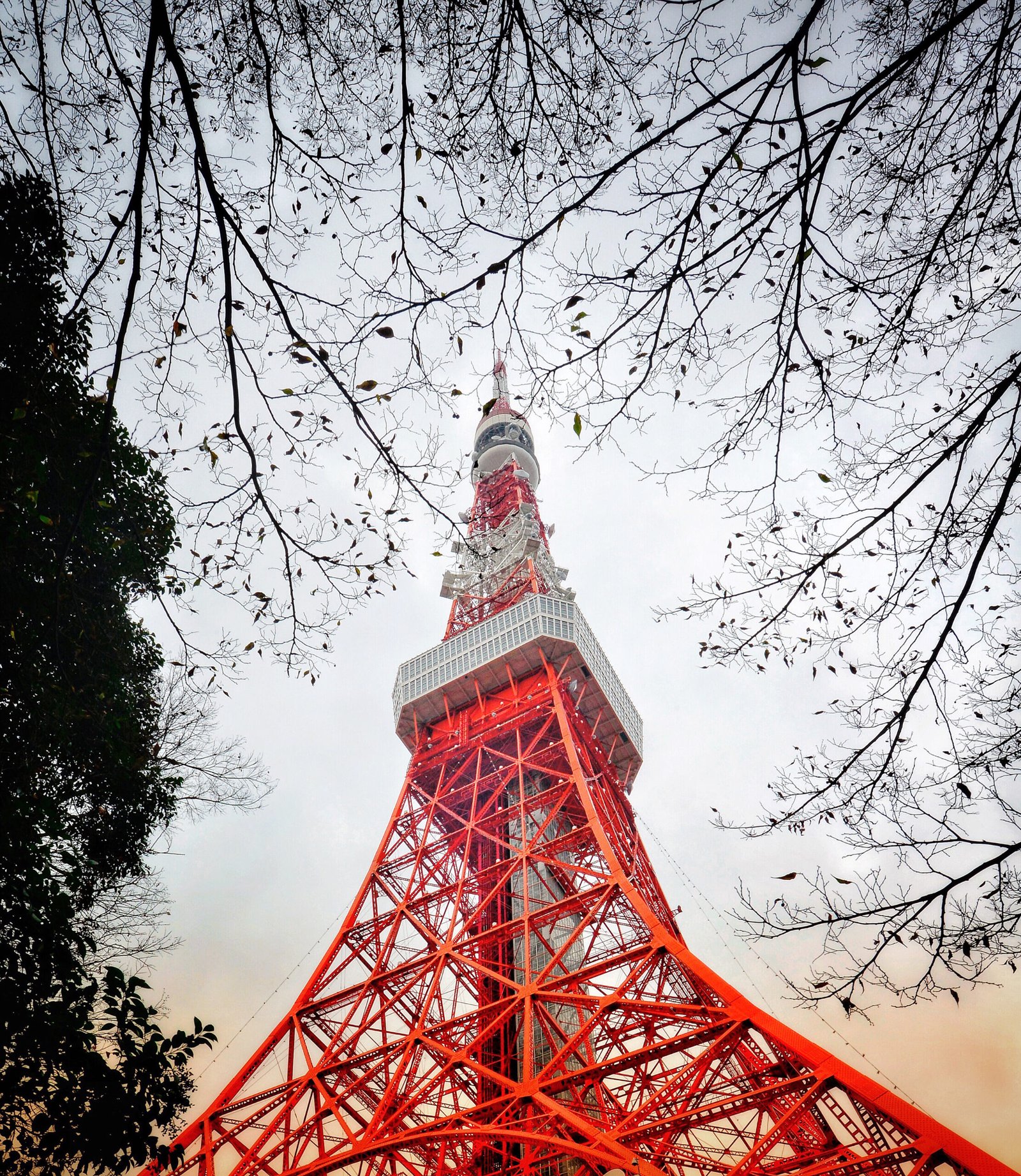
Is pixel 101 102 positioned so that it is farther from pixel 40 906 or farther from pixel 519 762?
pixel 519 762

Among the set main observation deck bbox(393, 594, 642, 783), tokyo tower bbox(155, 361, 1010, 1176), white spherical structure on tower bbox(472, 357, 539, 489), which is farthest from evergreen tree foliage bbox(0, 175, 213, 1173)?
white spherical structure on tower bbox(472, 357, 539, 489)

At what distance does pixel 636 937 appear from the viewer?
599 inches

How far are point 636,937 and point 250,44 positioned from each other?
14659 mm

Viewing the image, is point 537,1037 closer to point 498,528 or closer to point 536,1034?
point 536,1034

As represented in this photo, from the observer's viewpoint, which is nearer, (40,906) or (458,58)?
(458,58)

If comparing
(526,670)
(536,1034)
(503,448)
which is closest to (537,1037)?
(536,1034)

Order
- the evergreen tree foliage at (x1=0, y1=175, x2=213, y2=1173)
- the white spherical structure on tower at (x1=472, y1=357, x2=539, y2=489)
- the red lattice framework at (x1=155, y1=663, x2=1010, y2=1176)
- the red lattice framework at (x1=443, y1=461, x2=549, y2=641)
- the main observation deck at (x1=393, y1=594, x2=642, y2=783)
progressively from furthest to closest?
1. the white spherical structure on tower at (x1=472, y1=357, x2=539, y2=489)
2. the red lattice framework at (x1=443, y1=461, x2=549, y2=641)
3. the main observation deck at (x1=393, y1=594, x2=642, y2=783)
4. the red lattice framework at (x1=155, y1=663, x2=1010, y2=1176)
5. the evergreen tree foliage at (x1=0, y1=175, x2=213, y2=1173)

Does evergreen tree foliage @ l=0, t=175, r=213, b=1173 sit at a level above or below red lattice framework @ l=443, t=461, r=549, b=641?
below

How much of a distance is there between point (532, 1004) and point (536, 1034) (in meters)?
3.33

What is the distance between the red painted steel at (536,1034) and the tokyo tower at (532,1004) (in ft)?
0.16

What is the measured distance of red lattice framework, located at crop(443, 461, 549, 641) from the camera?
28062 mm

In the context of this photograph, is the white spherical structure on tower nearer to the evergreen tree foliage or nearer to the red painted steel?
the red painted steel

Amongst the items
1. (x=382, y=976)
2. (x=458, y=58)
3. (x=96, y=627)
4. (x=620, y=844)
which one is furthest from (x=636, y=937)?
(x=458, y=58)

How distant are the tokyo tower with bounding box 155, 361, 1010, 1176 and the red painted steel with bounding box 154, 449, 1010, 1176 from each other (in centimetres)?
5
